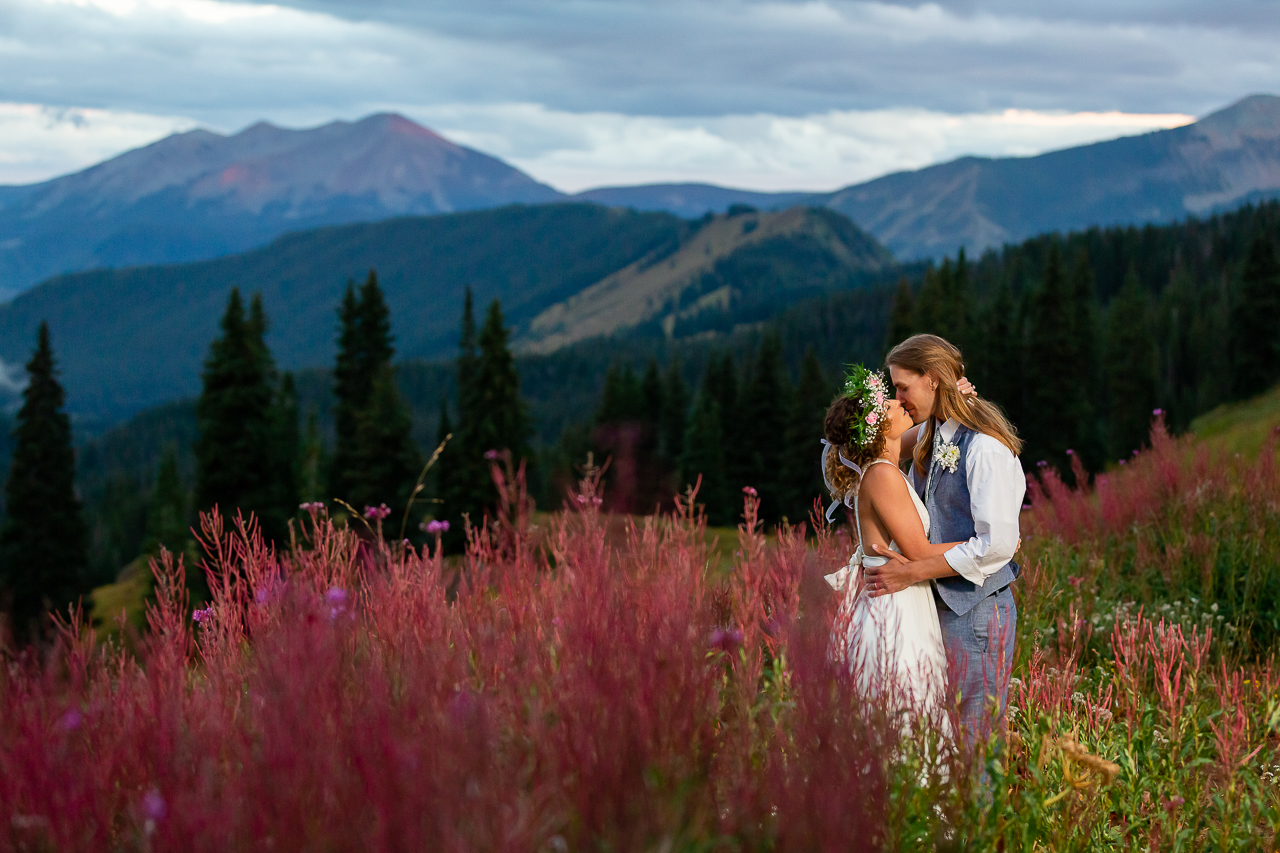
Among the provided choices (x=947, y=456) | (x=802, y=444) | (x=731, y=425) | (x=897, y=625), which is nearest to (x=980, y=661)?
(x=897, y=625)

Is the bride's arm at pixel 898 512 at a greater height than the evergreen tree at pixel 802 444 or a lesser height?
greater

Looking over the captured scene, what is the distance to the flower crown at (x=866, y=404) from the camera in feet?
13.3

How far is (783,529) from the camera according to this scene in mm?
5078

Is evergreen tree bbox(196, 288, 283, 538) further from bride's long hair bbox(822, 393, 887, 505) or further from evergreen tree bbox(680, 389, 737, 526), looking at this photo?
bride's long hair bbox(822, 393, 887, 505)

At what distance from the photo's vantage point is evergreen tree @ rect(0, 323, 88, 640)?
3884 cm

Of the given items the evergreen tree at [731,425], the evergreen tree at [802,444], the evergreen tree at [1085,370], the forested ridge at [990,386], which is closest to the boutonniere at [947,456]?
the forested ridge at [990,386]

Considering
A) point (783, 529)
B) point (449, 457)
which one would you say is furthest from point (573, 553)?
point (449, 457)

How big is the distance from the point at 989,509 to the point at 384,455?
138 ft

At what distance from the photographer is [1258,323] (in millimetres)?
51000

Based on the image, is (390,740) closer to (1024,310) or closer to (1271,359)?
(1271,359)

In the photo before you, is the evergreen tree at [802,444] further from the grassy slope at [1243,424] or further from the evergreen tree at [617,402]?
the grassy slope at [1243,424]

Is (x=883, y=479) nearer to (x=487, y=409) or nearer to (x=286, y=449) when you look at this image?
(x=487, y=409)

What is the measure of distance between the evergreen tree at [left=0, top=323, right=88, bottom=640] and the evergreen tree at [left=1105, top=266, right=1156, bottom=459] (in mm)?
56941

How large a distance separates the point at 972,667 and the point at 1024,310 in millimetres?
79034
